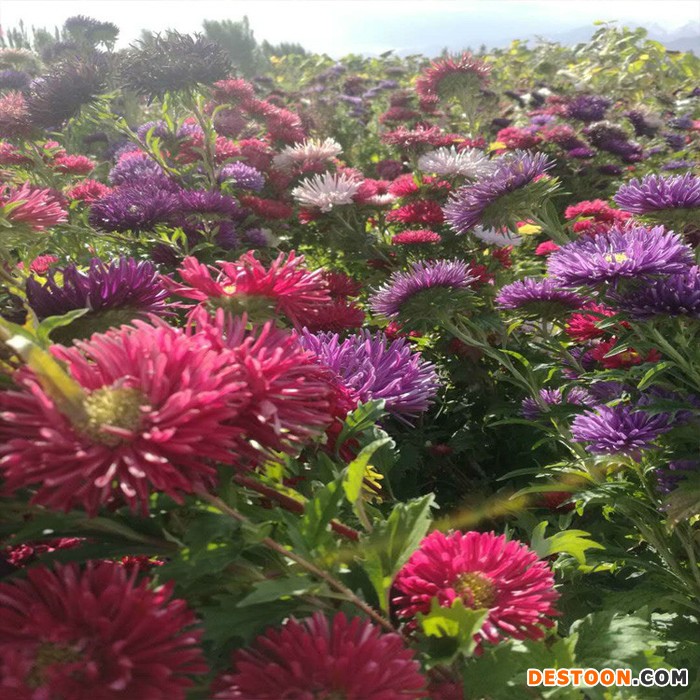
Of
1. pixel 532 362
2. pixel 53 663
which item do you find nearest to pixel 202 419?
pixel 53 663

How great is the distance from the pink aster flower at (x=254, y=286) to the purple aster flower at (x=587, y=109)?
3.29 m

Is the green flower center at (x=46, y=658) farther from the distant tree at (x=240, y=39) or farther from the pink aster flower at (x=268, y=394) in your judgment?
the distant tree at (x=240, y=39)

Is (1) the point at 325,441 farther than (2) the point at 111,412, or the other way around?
(1) the point at 325,441

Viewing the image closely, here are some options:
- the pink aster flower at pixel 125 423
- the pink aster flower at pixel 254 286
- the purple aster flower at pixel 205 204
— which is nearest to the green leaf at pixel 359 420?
the pink aster flower at pixel 254 286

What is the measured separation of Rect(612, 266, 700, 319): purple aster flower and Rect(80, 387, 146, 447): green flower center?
0.83 meters

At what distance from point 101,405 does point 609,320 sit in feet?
2.82

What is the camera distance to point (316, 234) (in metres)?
2.86

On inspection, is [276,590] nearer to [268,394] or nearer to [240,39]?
[268,394]

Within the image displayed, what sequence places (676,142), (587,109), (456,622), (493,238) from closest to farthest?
(456,622) → (493,238) → (587,109) → (676,142)

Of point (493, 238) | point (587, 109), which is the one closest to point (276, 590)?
point (493, 238)

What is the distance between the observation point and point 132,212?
166cm

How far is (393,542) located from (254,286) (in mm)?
286

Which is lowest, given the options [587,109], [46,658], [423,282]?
[46,658]

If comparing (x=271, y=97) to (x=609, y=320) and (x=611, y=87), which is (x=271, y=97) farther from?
(x=609, y=320)
